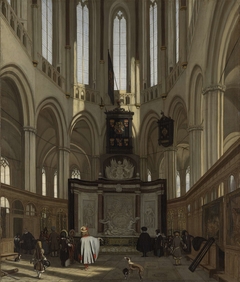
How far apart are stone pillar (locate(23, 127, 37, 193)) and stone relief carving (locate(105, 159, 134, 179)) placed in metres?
3.53

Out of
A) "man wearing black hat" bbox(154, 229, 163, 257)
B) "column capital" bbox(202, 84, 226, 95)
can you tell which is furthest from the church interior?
"man wearing black hat" bbox(154, 229, 163, 257)

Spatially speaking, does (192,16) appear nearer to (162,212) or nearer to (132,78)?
(132,78)

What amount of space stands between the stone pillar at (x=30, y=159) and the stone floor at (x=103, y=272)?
452cm

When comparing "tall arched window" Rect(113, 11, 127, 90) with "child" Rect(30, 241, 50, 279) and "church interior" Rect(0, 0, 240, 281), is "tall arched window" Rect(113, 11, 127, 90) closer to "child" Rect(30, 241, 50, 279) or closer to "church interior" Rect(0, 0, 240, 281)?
"church interior" Rect(0, 0, 240, 281)

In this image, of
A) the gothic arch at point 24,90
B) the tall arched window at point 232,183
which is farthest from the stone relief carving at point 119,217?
the tall arched window at point 232,183

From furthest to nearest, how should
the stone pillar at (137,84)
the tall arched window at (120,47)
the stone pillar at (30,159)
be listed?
the tall arched window at (120,47) < the stone pillar at (137,84) < the stone pillar at (30,159)

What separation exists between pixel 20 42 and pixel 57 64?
4.42 m

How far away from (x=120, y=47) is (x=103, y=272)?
13.2 m

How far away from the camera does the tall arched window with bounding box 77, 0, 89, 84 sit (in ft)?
71.5

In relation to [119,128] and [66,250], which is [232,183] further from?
[119,128]

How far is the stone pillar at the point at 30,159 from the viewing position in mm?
17219

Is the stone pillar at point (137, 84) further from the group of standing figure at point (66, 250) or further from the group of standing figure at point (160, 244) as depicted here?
the group of standing figure at point (66, 250)

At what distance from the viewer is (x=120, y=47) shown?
22.3 metres

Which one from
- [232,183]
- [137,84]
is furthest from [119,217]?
[232,183]
